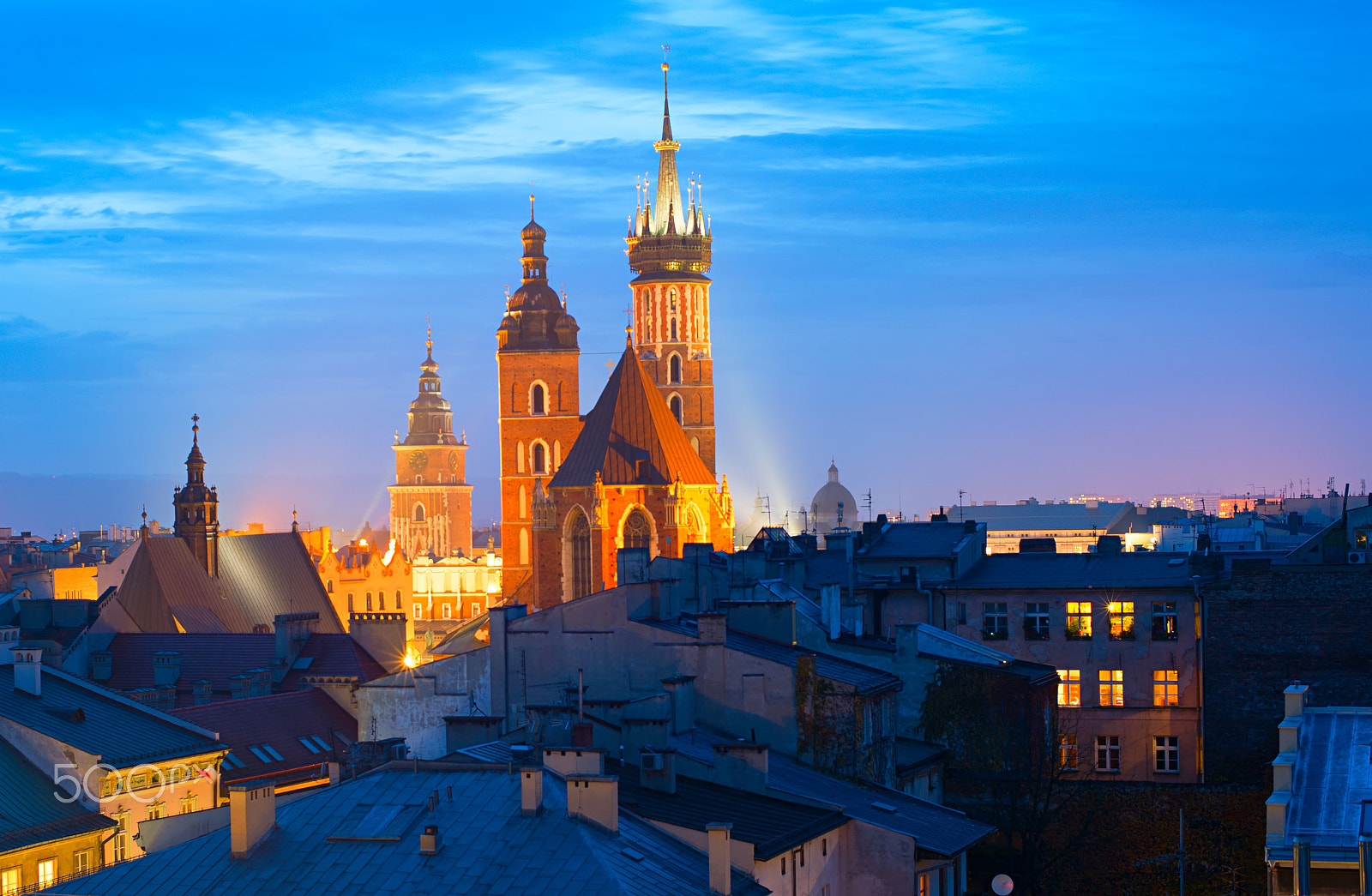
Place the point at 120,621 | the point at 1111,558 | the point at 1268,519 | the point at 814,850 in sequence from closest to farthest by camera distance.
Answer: the point at 814,850, the point at 1111,558, the point at 120,621, the point at 1268,519

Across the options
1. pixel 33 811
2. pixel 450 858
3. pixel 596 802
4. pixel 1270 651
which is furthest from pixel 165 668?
pixel 596 802

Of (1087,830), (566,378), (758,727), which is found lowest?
(1087,830)

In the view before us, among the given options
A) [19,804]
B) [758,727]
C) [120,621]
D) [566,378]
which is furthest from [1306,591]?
[566,378]

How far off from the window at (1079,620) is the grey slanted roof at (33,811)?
24904mm

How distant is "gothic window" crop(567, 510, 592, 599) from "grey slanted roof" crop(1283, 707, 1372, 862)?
80.0 meters

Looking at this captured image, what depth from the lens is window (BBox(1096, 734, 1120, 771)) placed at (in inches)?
1918

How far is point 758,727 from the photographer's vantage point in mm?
35094

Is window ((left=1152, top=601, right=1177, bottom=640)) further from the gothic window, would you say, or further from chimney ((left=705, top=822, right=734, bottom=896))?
the gothic window

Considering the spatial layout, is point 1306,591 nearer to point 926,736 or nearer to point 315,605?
point 926,736

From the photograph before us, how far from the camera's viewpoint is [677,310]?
138 m

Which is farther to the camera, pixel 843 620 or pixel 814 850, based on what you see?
pixel 843 620

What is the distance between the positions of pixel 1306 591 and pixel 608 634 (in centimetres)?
1916

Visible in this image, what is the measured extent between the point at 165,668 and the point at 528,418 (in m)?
66.4

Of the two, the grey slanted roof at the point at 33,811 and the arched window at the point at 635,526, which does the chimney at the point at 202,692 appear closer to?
the grey slanted roof at the point at 33,811
